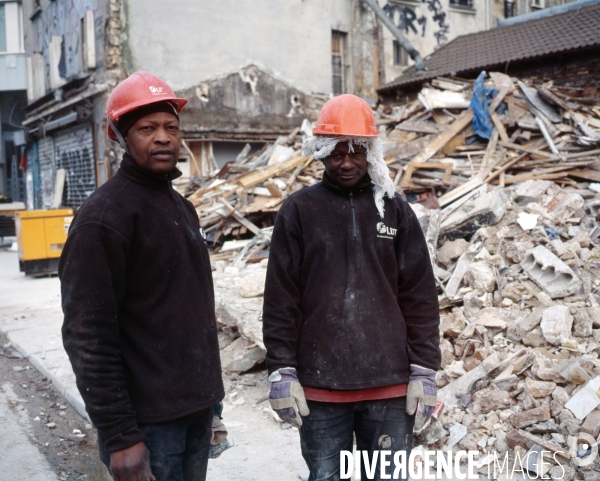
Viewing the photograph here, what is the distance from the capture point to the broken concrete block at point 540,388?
4.05 meters

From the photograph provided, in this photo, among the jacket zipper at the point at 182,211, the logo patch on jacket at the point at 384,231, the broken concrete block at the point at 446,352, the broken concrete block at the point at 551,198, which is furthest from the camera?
the broken concrete block at the point at 551,198

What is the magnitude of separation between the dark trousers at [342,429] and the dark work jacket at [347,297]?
12 centimetres

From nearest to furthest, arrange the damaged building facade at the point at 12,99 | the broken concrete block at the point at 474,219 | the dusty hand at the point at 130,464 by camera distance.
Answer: the dusty hand at the point at 130,464
the broken concrete block at the point at 474,219
the damaged building facade at the point at 12,99

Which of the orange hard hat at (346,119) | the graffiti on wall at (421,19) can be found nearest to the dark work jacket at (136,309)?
the orange hard hat at (346,119)

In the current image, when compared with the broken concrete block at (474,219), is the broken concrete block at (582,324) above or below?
below

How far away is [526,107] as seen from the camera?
34.7ft

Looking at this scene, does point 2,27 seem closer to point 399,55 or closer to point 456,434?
point 399,55

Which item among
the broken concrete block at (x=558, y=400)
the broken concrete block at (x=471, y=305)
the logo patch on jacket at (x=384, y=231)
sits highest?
the logo patch on jacket at (x=384, y=231)

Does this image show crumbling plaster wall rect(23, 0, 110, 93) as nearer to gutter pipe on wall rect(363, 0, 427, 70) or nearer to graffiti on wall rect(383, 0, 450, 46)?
gutter pipe on wall rect(363, 0, 427, 70)

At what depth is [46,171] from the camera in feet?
70.0

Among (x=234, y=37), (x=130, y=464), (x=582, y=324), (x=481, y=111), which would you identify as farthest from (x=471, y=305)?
(x=234, y=37)

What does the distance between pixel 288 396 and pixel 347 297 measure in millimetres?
480

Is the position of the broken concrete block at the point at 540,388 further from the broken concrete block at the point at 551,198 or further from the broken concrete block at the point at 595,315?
the broken concrete block at the point at 551,198

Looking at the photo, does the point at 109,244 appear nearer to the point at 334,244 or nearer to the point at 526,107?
the point at 334,244
